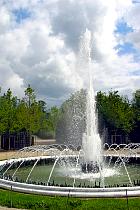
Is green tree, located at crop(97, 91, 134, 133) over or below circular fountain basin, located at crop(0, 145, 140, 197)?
over

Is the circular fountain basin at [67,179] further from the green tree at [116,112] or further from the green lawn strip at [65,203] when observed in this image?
the green tree at [116,112]

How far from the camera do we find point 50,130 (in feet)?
229

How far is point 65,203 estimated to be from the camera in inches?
663

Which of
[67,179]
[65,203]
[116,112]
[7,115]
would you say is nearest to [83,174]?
[67,179]

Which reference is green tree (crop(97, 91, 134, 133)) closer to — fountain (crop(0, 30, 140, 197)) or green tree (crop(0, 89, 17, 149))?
green tree (crop(0, 89, 17, 149))

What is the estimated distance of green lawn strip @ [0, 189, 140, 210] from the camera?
16328 millimetres

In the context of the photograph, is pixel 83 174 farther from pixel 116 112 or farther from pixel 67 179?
pixel 116 112

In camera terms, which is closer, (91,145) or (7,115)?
(91,145)

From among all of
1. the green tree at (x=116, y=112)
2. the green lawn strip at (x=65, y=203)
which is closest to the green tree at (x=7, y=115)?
the green tree at (x=116, y=112)

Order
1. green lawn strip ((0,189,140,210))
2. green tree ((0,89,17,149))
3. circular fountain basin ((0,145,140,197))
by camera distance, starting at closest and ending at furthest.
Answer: green lawn strip ((0,189,140,210)), circular fountain basin ((0,145,140,197)), green tree ((0,89,17,149))

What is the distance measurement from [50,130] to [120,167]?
41162 mm

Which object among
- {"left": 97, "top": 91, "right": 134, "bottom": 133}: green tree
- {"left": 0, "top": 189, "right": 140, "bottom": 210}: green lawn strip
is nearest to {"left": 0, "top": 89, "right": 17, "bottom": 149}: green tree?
{"left": 97, "top": 91, "right": 134, "bottom": 133}: green tree

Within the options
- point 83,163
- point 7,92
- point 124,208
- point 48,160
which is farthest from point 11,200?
point 7,92

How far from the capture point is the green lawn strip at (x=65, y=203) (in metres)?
16.3
